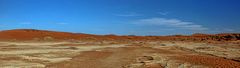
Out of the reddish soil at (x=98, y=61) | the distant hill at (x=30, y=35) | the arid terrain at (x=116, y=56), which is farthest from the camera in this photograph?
the distant hill at (x=30, y=35)

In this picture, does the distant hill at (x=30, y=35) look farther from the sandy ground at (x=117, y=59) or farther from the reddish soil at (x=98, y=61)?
the reddish soil at (x=98, y=61)

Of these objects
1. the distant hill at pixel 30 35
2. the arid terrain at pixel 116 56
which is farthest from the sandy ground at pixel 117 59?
the distant hill at pixel 30 35

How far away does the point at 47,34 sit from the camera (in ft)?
244

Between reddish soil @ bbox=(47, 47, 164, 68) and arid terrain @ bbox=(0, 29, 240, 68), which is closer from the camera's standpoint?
reddish soil @ bbox=(47, 47, 164, 68)

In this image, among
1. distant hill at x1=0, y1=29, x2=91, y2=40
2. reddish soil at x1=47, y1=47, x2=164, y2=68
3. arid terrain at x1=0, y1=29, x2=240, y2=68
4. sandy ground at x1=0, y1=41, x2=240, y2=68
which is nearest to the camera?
sandy ground at x1=0, y1=41, x2=240, y2=68

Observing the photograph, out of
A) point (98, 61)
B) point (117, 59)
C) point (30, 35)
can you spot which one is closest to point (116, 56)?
point (117, 59)

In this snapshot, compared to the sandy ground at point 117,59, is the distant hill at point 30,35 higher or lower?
higher

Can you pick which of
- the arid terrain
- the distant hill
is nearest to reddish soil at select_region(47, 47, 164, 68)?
the arid terrain

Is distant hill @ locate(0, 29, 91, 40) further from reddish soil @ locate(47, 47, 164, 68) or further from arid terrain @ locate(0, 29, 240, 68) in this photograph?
reddish soil @ locate(47, 47, 164, 68)

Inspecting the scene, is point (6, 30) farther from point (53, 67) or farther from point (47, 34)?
point (53, 67)

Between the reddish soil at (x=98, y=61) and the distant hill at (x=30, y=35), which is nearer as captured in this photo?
the reddish soil at (x=98, y=61)

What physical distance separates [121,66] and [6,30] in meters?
59.5

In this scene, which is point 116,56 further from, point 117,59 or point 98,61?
point 98,61

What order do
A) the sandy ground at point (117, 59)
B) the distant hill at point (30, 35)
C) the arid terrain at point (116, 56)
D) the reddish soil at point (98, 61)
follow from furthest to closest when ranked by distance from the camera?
the distant hill at point (30, 35) → the arid terrain at point (116, 56) → the reddish soil at point (98, 61) → the sandy ground at point (117, 59)
